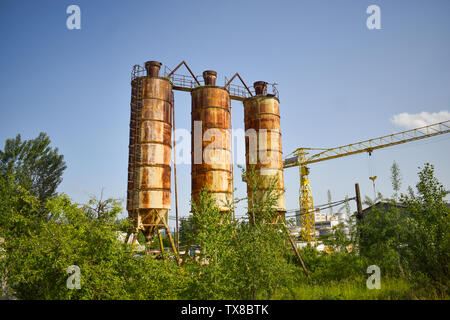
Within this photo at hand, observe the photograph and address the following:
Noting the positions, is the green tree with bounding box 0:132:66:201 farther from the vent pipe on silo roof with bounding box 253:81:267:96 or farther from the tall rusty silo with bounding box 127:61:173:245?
the vent pipe on silo roof with bounding box 253:81:267:96

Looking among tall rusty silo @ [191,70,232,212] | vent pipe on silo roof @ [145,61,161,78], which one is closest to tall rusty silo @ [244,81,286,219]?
tall rusty silo @ [191,70,232,212]

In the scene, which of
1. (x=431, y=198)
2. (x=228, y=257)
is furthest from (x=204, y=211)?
(x=431, y=198)

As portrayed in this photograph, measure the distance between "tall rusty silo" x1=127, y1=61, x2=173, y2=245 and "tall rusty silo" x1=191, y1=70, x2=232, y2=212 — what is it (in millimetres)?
2361

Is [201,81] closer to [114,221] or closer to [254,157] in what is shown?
[254,157]

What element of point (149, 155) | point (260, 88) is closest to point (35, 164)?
point (149, 155)

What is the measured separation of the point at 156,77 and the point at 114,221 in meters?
15.6

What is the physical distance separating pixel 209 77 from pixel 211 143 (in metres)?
6.52

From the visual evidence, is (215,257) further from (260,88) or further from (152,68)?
(260,88)

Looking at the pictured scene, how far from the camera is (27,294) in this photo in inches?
479

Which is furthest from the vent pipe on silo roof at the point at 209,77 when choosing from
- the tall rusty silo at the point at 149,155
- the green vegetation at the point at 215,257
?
the green vegetation at the point at 215,257

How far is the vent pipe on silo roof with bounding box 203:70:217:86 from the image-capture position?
28031mm

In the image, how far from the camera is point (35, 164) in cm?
3225

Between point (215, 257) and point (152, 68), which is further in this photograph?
point (152, 68)

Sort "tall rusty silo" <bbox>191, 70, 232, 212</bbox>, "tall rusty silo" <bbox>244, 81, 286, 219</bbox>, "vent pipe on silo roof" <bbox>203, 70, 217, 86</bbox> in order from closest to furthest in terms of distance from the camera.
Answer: "tall rusty silo" <bbox>191, 70, 232, 212</bbox>
"tall rusty silo" <bbox>244, 81, 286, 219</bbox>
"vent pipe on silo roof" <bbox>203, 70, 217, 86</bbox>
